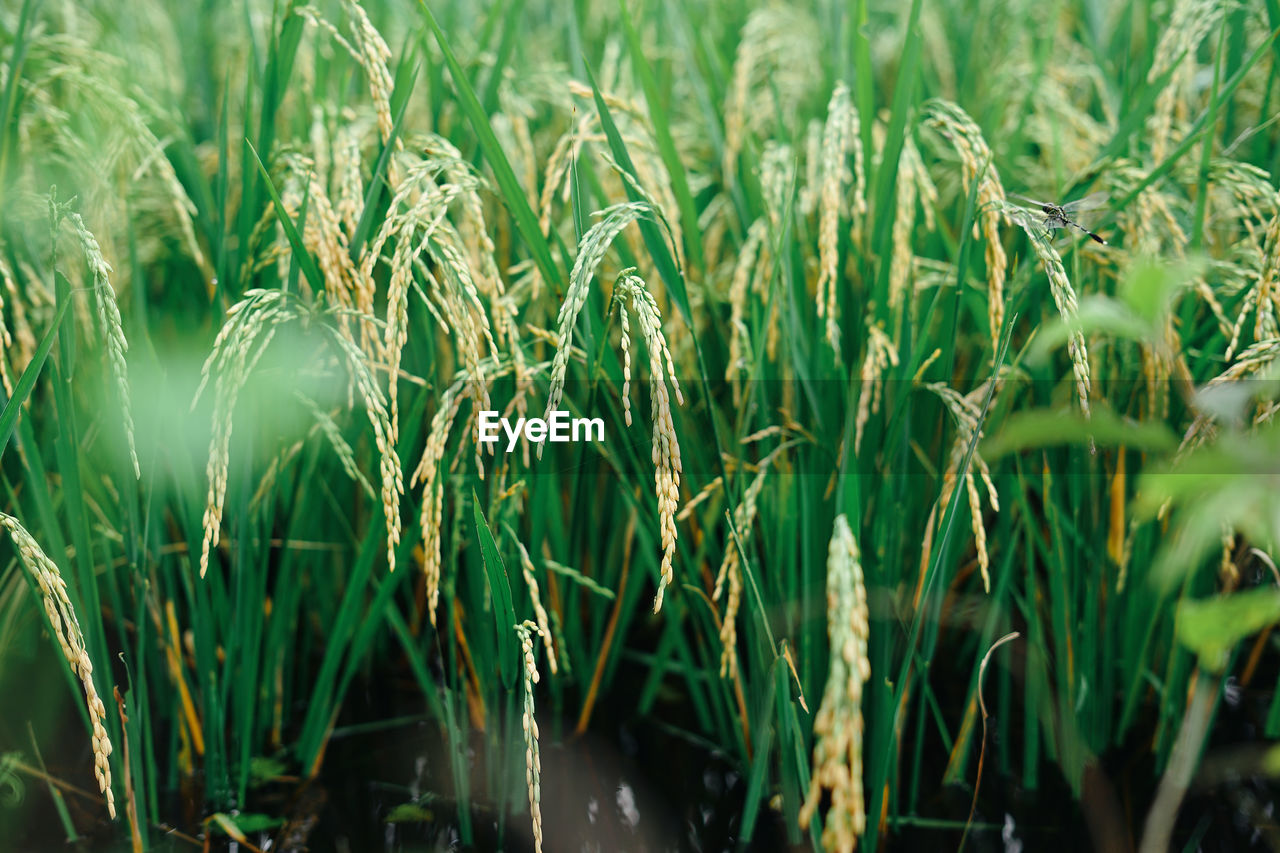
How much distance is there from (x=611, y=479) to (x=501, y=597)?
1.68ft

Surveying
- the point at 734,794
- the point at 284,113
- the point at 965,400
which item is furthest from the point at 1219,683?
the point at 284,113

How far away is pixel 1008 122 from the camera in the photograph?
1.87m

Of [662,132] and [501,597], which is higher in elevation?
[662,132]

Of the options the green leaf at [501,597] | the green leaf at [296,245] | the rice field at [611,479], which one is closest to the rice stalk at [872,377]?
the rice field at [611,479]

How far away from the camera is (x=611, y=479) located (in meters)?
1.47

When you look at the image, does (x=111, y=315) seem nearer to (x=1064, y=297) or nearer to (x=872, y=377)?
(x=872, y=377)

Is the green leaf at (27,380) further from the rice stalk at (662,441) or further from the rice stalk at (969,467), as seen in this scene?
the rice stalk at (969,467)

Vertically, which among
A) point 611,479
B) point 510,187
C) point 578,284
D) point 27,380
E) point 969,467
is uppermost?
point 510,187

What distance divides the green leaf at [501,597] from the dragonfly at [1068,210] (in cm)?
74

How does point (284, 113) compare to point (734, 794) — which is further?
point (284, 113)

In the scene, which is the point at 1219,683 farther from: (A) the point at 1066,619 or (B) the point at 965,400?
(B) the point at 965,400

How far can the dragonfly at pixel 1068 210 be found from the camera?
102 cm

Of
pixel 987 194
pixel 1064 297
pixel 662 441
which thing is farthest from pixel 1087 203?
pixel 662 441

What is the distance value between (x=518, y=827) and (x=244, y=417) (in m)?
0.73
